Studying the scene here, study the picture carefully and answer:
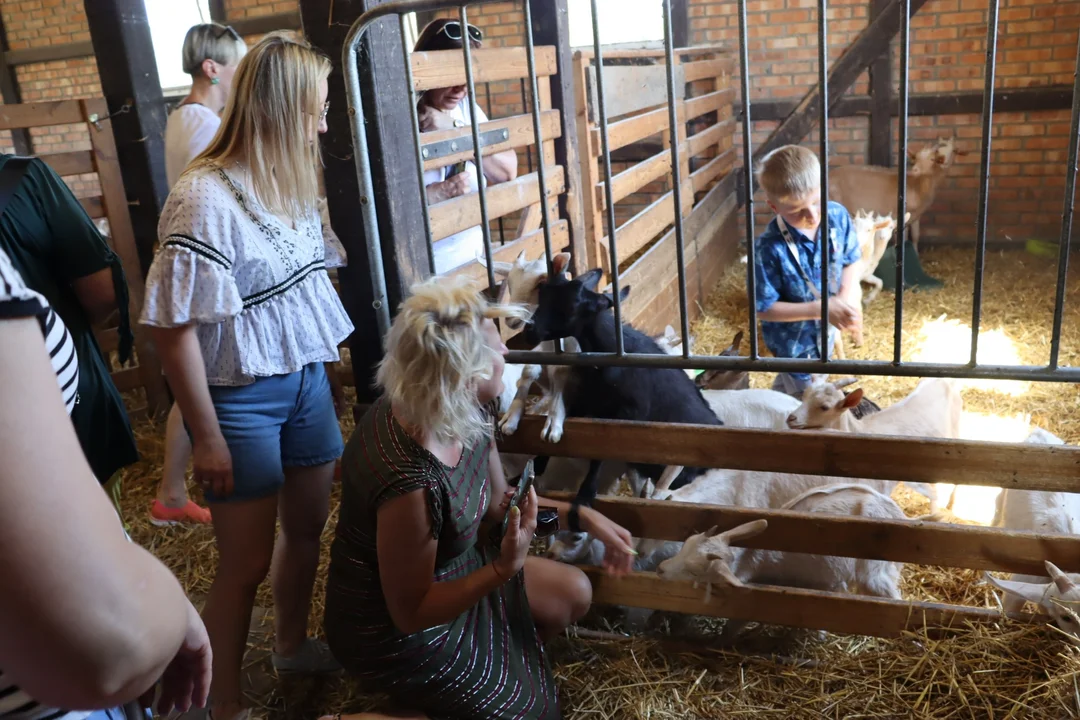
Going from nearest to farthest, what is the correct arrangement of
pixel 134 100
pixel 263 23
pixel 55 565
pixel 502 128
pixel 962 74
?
pixel 55 565
pixel 502 128
pixel 134 100
pixel 962 74
pixel 263 23

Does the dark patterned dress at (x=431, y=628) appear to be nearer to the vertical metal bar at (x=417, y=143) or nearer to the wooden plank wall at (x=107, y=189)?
the vertical metal bar at (x=417, y=143)

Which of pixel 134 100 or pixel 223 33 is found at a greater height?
pixel 223 33

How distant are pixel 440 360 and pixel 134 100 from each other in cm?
355

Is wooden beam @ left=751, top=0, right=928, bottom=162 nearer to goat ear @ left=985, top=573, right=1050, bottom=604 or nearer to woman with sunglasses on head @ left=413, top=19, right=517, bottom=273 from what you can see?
woman with sunglasses on head @ left=413, top=19, right=517, bottom=273

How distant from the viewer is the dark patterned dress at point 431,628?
198 centimetres

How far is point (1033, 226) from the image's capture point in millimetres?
8492

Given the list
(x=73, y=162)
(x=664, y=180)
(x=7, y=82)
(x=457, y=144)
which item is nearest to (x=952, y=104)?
(x=664, y=180)

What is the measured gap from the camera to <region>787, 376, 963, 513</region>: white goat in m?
3.13

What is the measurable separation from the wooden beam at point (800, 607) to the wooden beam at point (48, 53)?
11308 millimetres

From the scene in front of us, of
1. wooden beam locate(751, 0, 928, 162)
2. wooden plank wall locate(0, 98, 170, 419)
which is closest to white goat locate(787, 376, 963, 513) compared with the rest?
wooden plank wall locate(0, 98, 170, 419)

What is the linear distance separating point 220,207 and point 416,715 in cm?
141

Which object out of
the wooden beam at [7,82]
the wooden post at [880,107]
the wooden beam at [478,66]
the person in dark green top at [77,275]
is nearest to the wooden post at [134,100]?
the wooden beam at [478,66]

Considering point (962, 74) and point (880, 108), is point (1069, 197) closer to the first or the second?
point (880, 108)

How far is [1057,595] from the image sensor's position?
84.7 inches
